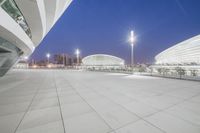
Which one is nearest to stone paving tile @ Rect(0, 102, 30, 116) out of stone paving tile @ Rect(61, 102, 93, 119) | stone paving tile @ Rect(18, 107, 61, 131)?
stone paving tile @ Rect(18, 107, 61, 131)

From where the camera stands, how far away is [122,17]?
72.4 metres

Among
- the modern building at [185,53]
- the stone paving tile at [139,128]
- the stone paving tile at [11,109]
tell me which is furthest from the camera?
the modern building at [185,53]

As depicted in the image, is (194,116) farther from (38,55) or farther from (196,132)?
Result: (38,55)

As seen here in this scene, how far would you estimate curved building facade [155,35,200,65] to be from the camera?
168 ft

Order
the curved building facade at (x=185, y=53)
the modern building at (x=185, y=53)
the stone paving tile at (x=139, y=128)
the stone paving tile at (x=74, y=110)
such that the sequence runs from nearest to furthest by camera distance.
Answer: the stone paving tile at (x=139, y=128) → the stone paving tile at (x=74, y=110) → the modern building at (x=185, y=53) → the curved building facade at (x=185, y=53)

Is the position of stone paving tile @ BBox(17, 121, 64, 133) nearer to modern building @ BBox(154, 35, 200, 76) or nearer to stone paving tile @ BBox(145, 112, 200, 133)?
stone paving tile @ BBox(145, 112, 200, 133)

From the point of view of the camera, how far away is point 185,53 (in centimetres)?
5884

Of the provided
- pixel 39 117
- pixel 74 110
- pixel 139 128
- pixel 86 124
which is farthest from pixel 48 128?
pixel 139 128

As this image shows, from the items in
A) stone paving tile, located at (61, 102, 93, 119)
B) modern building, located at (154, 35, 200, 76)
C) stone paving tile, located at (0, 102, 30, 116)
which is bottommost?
stone paving tile, located at (0, 102, 30, 116)

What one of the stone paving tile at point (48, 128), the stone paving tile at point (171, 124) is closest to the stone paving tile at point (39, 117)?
the stone paving tile at point (48, 128)

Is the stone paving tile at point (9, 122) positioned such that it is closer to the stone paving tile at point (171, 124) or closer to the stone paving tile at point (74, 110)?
the stone paving tile at point (74, 110)

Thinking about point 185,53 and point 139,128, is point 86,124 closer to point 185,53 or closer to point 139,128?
point 139,128

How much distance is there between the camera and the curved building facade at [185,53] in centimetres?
5130

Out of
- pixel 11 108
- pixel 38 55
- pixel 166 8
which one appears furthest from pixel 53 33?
pixel 11 108
